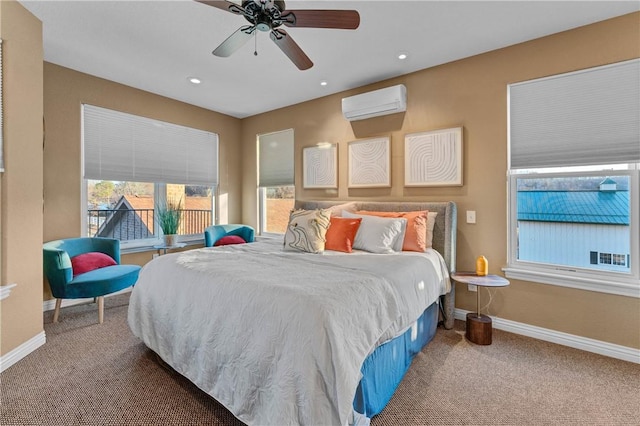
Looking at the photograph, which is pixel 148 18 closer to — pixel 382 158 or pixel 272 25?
pixel 272 25

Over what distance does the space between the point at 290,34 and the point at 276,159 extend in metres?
2.34

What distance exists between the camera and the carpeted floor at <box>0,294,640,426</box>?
1655 mm

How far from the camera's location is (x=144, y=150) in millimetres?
4043

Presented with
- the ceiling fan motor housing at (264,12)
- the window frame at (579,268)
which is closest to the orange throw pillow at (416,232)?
the window frame at (579,268)

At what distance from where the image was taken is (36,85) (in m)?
2.41

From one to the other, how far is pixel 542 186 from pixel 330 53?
2425 mm

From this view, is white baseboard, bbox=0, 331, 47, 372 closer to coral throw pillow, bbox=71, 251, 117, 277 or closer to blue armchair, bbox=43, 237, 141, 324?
blue armchair, bbox=43, 237, 141, 324

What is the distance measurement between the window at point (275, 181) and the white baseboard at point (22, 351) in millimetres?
3046

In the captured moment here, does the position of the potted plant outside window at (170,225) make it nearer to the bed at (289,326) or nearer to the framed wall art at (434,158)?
the bed at (289,326)

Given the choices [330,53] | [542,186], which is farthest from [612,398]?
[330,53]

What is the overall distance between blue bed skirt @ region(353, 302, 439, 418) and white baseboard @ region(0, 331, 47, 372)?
2.56 metres

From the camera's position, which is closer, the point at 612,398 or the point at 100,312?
the point at 612,398

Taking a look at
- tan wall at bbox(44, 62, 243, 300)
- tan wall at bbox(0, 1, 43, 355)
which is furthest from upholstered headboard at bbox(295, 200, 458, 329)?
tan wall at bbox(44, 62, 243, 300)

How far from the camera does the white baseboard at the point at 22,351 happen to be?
2105 millimetres
